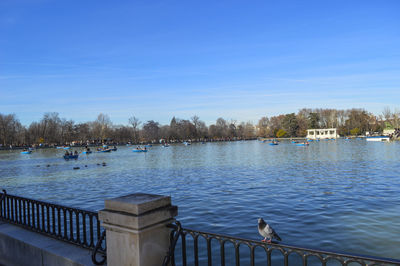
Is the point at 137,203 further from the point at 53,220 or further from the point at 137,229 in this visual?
the point at 53,220

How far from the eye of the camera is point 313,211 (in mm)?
14375

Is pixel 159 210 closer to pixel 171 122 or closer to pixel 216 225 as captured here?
A: pixel 216 225

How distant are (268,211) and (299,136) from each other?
17024 cm

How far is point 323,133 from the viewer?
16262cm

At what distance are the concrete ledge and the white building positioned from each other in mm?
166880

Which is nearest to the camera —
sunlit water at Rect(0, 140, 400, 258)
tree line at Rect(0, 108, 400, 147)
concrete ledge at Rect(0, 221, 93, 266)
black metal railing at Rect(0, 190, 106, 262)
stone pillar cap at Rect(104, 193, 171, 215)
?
stone pillar cap at Rect(104, 193, 171, 215)

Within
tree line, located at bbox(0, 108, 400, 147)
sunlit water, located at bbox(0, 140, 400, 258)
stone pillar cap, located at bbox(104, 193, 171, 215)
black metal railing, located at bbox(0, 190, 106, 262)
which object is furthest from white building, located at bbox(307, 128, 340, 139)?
stone pillar cap, located at bbox(104, 193, 171, 215)

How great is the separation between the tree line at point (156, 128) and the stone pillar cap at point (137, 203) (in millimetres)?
140531

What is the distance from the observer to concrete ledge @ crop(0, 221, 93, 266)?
5218 millimetres

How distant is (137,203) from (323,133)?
172 meters

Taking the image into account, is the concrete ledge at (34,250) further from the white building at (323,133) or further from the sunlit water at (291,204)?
the white building at (323,133)

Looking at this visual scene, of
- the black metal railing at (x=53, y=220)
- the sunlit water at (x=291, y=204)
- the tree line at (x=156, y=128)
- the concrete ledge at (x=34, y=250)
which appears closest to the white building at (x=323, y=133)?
the tree line at (x=156, y=128)

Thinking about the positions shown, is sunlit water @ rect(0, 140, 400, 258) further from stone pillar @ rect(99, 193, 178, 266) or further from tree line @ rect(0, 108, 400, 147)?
tree line @ rect(0, 108, 400, 147)

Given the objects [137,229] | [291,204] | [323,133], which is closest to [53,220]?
[137,229]
